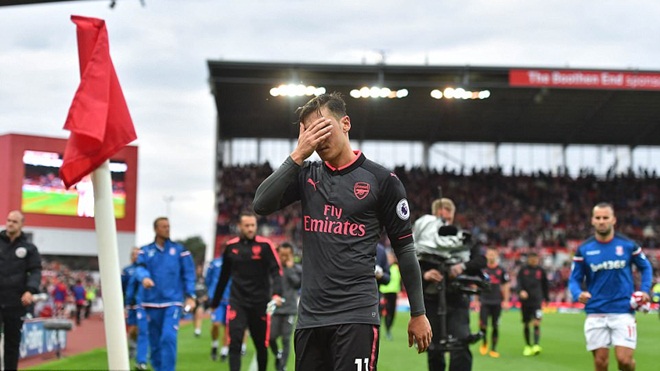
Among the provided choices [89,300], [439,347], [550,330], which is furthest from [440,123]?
[439,347]

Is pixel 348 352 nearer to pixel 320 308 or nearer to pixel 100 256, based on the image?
pixel 320 308

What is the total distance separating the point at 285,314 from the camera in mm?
14453

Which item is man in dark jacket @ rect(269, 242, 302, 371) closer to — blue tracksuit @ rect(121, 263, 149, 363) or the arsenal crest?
blue tracksuit @ rect(121, 263, 149, 363)

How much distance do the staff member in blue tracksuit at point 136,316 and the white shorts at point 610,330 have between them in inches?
225

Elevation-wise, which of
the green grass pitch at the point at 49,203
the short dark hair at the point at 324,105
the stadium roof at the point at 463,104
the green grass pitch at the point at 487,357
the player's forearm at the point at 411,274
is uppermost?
the stadium roof at the point at 463,104

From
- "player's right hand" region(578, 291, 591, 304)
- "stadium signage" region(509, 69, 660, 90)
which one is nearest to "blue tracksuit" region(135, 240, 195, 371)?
"player's right hand" region(578, 291, 591, 304)

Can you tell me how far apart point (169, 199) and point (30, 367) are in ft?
257

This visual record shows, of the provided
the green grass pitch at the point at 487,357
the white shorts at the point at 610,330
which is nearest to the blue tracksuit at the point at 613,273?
the white shorts at the point at 610,330

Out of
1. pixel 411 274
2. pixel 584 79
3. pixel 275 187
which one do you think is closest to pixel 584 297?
pixel 411 274

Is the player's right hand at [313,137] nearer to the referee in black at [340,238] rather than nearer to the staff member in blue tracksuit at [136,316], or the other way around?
the referee in black at [340,238]

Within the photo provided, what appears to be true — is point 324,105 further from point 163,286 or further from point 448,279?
point 163,286

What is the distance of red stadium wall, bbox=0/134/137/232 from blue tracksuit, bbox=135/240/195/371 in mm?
35848

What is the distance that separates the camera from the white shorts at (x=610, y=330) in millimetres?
9727

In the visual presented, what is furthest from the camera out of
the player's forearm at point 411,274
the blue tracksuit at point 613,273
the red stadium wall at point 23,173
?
the red stadium wall at point 23,173
